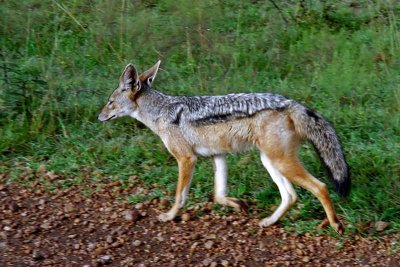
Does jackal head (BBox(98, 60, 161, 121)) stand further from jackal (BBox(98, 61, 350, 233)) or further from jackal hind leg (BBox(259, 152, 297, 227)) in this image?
jackal hind leg (BBox(259, 152, 297, 227))

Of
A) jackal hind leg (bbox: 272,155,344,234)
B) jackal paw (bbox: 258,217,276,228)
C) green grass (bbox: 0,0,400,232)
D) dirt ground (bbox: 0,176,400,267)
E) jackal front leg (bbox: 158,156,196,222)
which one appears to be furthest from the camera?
green grass (bbox: 0,0,400,232)

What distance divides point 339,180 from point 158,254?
147 cm

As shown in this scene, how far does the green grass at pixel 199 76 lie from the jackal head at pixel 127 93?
51 centimetres

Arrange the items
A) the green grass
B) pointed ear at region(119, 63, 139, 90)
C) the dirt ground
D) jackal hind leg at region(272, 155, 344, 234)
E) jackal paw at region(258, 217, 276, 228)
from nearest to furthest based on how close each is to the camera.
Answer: the dirt ground → jackal hind leg at region(272, 155, 344, 234) → jackal paw at region(258, 217, 276, 228) → pointed ear at region(119, 63, 139, 90) → the green grass

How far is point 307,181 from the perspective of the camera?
6074 mm

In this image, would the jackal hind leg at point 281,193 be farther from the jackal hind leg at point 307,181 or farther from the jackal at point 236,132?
the jackal hind leg at point 307,181

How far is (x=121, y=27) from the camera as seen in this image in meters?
9.34

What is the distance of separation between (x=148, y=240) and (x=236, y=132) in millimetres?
1074

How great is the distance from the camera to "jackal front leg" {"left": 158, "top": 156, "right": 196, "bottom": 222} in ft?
21.1

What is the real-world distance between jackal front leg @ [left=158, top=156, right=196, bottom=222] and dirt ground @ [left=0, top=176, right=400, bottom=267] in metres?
0.07

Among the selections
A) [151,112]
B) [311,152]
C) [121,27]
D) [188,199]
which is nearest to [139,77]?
[151,112]

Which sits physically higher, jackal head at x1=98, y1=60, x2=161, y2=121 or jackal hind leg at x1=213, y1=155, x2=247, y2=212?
jackal head at x1=98, y1=60, x2=161, y2=121

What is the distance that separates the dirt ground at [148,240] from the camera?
591 cm

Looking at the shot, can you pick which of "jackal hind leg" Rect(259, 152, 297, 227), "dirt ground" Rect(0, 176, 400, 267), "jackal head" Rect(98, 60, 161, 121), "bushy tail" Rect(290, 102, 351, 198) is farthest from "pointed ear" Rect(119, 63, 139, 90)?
"bushy tail" Rect(290, 102, 351, 198)
